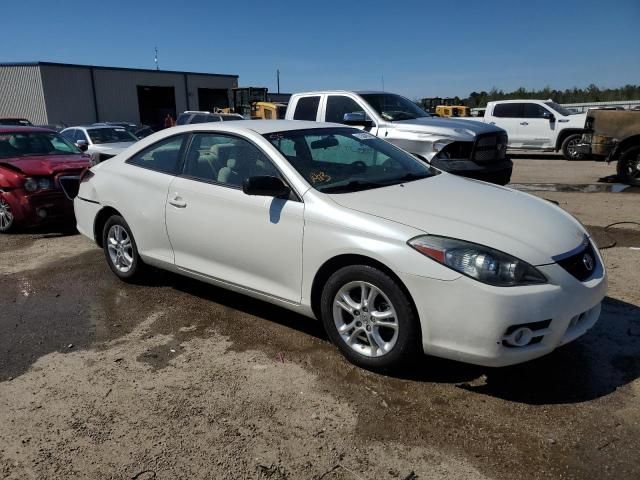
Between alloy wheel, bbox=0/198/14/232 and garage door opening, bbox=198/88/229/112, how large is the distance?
41.2 m

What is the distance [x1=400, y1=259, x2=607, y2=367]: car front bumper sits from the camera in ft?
9.45

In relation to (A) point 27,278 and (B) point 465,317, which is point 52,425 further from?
(A) point 27,278

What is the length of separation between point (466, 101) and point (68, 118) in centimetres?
3178

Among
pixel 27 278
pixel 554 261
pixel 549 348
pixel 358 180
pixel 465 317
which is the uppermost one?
pixel 358 180

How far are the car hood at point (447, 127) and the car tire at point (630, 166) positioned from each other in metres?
3.94

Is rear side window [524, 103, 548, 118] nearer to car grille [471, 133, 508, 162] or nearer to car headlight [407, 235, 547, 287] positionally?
car grille [471, 133, 508, 162]

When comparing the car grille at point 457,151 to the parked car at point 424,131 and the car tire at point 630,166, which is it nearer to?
the parked car at point 424,131

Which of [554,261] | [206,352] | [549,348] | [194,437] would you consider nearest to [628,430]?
[549,348]

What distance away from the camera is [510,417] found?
2.95m

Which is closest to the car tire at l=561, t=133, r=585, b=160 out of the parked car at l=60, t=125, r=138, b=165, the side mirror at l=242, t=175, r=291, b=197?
the parked car at l=60, t=125, r=138, b=165

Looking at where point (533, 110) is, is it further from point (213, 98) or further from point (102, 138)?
point (213, 98)

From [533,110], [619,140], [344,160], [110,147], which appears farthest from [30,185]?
[533,110]

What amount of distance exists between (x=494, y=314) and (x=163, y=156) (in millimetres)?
3220

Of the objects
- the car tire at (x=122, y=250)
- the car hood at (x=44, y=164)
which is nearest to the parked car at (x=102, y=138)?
the car hood at (x=44, y=164)
